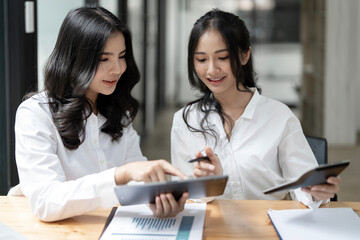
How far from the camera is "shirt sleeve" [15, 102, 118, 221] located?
5.14ft

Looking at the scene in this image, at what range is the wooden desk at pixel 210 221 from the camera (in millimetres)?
1522

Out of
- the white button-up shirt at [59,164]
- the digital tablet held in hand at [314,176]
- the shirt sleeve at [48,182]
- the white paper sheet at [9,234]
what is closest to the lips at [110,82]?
the white button-up shirt at [59,164]

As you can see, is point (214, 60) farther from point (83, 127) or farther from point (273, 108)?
point (83, 127)

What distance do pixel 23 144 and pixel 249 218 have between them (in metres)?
0.73

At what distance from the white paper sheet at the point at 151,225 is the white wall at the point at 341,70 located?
4345 millimetres

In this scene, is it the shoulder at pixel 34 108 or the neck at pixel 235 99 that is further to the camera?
the neck at pixel 235 99

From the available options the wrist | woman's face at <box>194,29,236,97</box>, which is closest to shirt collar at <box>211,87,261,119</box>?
woman's face at <box>194,29,236,97</box>

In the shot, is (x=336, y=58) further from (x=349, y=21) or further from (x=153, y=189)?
(x=153, y=189)

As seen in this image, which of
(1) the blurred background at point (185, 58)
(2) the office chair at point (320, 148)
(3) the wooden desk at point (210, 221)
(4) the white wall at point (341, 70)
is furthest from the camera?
(4) the white wall at point (341, 70)

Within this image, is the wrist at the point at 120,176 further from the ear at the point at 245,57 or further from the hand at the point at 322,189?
the ear at the point at 245,57

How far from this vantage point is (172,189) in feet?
4.84

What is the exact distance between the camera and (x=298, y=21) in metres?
7.85

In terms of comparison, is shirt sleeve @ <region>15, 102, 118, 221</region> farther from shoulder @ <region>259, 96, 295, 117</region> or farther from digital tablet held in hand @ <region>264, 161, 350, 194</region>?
shoulder @ <region>259, 96, 295, 117</region>

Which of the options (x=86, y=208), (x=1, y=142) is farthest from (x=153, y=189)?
(x=1, y=142)
